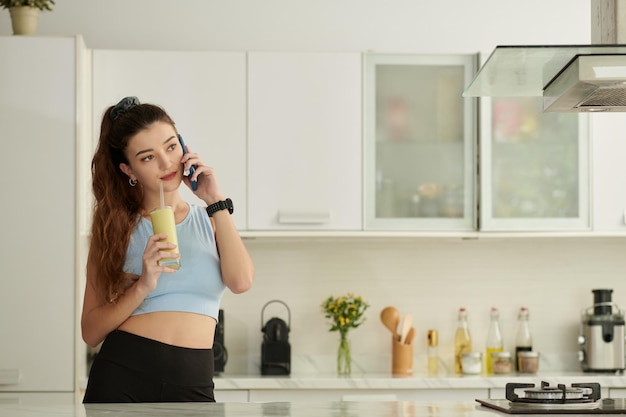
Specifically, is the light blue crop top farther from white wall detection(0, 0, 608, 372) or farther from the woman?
white wall detection(0, 0, 608, 372)

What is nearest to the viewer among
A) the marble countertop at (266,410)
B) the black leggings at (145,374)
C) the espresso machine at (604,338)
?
the marble countertop at (266,410)

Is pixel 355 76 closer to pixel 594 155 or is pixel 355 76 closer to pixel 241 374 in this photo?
pixel 594 155

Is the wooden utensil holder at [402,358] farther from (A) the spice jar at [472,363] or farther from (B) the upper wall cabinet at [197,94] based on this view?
(B) the upper wall cabinet at [197,94]

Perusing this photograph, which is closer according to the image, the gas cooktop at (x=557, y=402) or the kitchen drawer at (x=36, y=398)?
the gas cooktop at (x=557, y=402)

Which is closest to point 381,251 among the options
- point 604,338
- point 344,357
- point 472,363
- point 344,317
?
point 344,317

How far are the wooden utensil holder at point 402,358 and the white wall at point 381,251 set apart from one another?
169 mm

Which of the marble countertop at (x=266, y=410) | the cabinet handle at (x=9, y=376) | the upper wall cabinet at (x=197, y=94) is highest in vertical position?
the upper wall cabinet at (x=197, y=94)

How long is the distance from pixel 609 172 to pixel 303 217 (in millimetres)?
1255

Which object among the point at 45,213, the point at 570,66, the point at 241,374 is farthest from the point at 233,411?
the point at 241,374

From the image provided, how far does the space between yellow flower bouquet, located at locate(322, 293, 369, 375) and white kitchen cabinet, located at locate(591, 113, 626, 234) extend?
39.9 inches

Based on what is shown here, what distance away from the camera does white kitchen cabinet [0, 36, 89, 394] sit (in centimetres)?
354

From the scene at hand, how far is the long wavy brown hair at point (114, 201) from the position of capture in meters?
2.42

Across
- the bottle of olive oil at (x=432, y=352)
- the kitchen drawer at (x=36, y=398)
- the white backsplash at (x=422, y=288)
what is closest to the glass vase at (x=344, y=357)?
the white backsplash at (x=422, y=288)

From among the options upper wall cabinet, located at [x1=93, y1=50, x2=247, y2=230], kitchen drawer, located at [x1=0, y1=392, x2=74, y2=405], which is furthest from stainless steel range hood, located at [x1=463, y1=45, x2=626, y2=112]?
kitchen drawer, located at [x1=0, y1=392, x2=74, y2=405]
